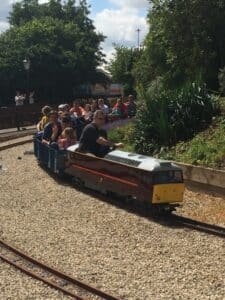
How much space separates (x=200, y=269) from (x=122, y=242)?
5.19 feet

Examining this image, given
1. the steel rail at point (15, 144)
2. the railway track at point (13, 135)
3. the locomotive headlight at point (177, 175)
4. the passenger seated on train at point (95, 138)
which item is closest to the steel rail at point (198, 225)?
the locomotive headlight at point (177, 175)

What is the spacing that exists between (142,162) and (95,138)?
192 cm

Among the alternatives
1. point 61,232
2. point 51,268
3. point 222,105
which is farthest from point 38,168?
point 51,268

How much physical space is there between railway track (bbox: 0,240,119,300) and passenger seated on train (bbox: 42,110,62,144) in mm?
6497

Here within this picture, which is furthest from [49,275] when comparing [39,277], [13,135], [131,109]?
[13,135]

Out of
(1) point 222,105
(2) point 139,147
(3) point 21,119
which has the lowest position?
(3) point 21,119

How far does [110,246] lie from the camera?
8531 millimetres

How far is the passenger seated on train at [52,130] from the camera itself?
49.0ft

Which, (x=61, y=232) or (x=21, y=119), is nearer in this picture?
(x=61, y=232)

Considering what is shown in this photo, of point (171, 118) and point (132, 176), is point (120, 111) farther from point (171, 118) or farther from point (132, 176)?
point (132, 176)

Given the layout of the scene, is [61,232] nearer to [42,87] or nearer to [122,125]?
[122,125]

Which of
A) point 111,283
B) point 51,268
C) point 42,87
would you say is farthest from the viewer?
point 42,87

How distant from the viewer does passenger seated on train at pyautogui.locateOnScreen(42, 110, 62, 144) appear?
14.9 m

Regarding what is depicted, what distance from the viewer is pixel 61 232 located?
30.7ft
